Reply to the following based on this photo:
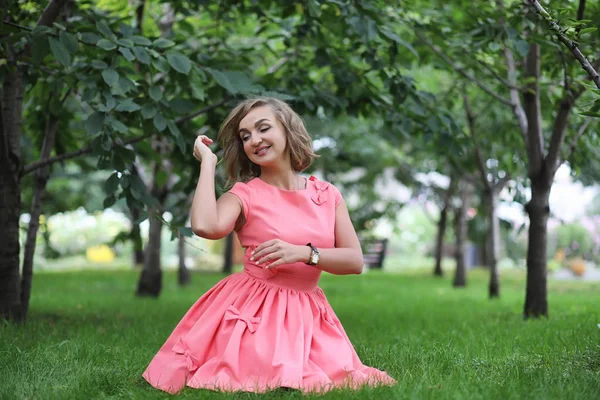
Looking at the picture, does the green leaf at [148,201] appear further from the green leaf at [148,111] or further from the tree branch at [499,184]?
the tree branch at [499,184]

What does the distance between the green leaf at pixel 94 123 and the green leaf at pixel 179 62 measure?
1.75ft

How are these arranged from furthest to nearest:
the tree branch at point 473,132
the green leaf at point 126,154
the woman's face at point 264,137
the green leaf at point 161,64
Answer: the tree branch at point 473,132 → the green leaf at point 126,154 → the green leaf at point 161,64 → the woman's face at point 264,137

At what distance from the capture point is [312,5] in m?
4.32

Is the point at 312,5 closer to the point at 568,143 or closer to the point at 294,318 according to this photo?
the point at 294,318

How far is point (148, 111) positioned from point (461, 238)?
9411 millimetres

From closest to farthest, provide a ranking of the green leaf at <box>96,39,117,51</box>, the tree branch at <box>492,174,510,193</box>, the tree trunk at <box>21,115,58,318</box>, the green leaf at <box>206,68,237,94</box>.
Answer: the green leaf at <box>96,39,117,51</box>
the green leaf at <box>206,68,237,94</box>
the tree trunk at <box>21,115,58,318</box>
the tree branch at <box>492,174,510,193</box>

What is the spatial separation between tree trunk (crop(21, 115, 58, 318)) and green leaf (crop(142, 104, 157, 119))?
1.44 meters

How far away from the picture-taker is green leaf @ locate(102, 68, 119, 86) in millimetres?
3963

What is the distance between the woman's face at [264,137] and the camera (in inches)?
122

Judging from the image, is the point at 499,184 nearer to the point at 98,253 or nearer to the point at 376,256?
the point at 376,256

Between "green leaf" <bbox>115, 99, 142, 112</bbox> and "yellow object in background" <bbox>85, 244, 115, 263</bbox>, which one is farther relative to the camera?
"yellow object in background" <bbox>85, 244, 115, 263</bbox>

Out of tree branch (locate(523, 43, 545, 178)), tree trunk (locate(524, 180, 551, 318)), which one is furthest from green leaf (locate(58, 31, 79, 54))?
tree trunk (locate(524, 180, 551, 318))

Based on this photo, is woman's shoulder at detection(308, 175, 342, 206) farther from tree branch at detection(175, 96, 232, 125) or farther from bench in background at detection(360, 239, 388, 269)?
bench in background at detection(360, 239, 388, 269)

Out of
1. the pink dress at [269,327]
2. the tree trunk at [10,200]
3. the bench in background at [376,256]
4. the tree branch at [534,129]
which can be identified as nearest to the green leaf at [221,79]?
the pink dress at [269,327]
